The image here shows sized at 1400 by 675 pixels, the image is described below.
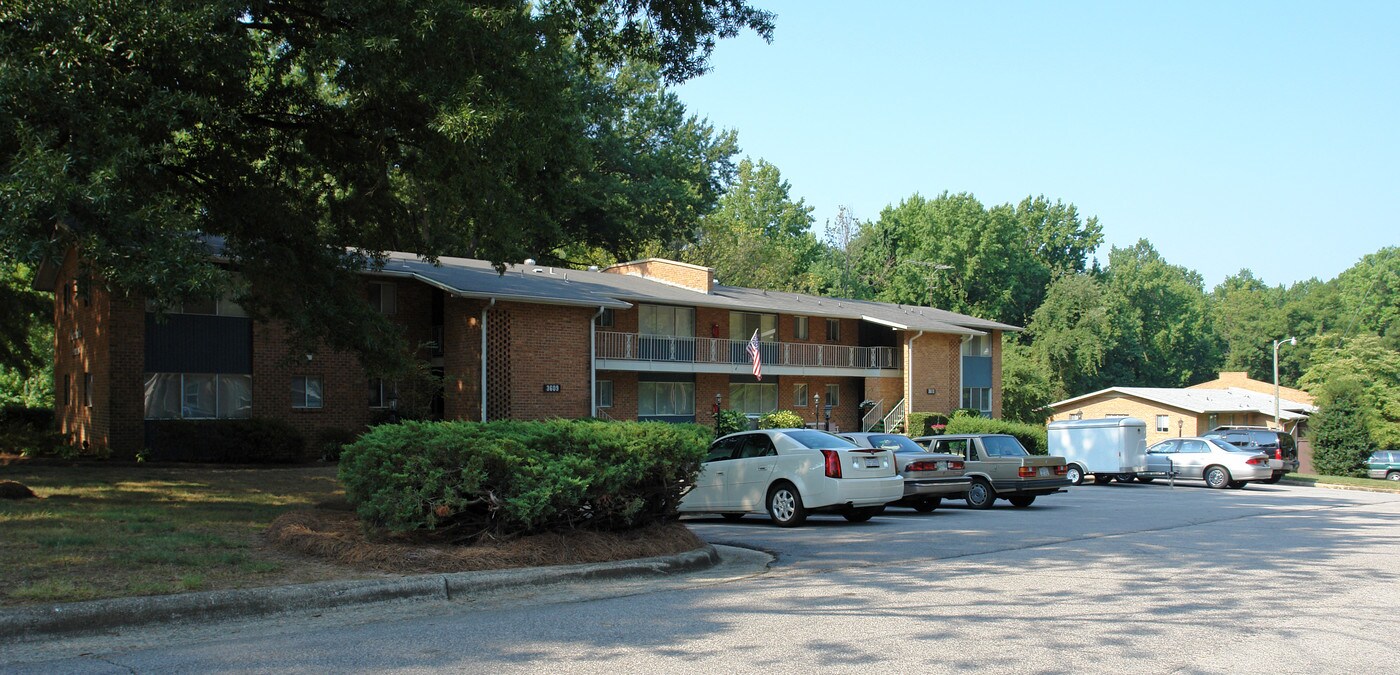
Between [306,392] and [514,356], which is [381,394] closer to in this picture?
[306,392]

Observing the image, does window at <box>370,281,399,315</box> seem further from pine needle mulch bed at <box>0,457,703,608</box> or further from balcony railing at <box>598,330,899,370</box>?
pine needle mulch bed at <box>0,457,703,608</box>

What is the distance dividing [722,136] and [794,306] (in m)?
19.0

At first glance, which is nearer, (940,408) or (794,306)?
(794,306)

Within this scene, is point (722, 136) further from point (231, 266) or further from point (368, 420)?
point (231, 266)

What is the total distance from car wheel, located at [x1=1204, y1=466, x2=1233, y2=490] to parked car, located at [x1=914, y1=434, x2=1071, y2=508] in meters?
12.2

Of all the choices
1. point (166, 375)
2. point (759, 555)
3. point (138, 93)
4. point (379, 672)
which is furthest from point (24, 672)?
point (166, 375)

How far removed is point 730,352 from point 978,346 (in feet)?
47.2

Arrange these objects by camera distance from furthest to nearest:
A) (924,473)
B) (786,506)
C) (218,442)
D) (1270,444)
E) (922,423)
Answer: (922,423), (1270,444), (218,442), (924,473), (786,506)

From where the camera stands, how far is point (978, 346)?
4684 centimetres

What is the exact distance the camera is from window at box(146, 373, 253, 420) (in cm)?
2561

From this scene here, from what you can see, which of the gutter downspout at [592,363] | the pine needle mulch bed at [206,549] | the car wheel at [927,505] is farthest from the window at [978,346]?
the pine needle mulch bed at [206,549]

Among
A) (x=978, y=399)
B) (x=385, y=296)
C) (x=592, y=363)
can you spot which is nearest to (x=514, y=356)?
(x=592, y=363)

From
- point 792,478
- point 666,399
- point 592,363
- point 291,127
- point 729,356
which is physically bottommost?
point 792,478

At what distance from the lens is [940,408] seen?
145 ft
